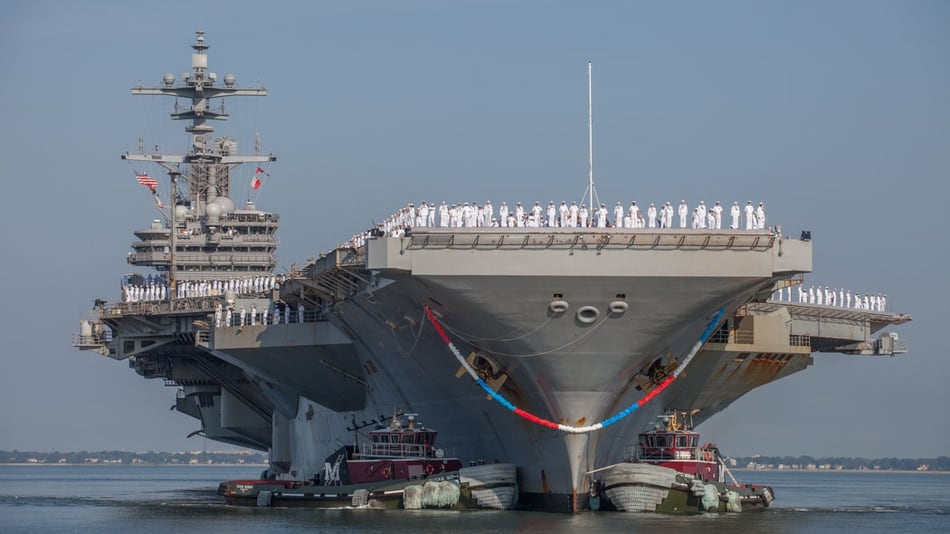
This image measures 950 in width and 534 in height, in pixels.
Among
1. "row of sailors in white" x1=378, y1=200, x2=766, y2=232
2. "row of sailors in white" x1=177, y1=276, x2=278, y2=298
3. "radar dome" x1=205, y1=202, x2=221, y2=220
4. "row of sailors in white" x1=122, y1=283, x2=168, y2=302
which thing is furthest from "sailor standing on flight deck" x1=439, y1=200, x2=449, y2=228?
"radar dome" x1=205, y1=202, x2=221, y2=220

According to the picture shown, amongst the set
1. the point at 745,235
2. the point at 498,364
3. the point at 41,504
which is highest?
the point at 745,235

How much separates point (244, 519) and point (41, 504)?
16112 mm

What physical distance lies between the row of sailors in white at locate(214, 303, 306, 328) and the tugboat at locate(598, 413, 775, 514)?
Result: 40.3ft

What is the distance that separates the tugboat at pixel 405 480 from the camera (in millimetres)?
34438

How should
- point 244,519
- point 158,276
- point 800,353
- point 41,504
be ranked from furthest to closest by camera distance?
1. point 158,276
2. point 41,504
3. point 800,353
4. point 244,519

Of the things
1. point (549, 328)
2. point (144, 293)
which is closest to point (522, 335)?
point (549, 328)

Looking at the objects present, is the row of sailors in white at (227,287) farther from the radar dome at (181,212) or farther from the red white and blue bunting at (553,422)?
the red white and blue bunting at (553,422)

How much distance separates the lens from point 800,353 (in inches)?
1647

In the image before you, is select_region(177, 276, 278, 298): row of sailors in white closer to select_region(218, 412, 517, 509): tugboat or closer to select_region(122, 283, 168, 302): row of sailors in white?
select_region(122, 283, 168, 302): row of sailors in white

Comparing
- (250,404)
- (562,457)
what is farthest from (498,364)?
(250,404)

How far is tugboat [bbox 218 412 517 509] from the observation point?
34.4 metres

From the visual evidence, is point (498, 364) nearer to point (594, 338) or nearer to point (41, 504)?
point (594, 338)

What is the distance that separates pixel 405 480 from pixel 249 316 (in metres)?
12.8

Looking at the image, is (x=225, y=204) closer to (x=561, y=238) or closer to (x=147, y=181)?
(x=147, y=181)
